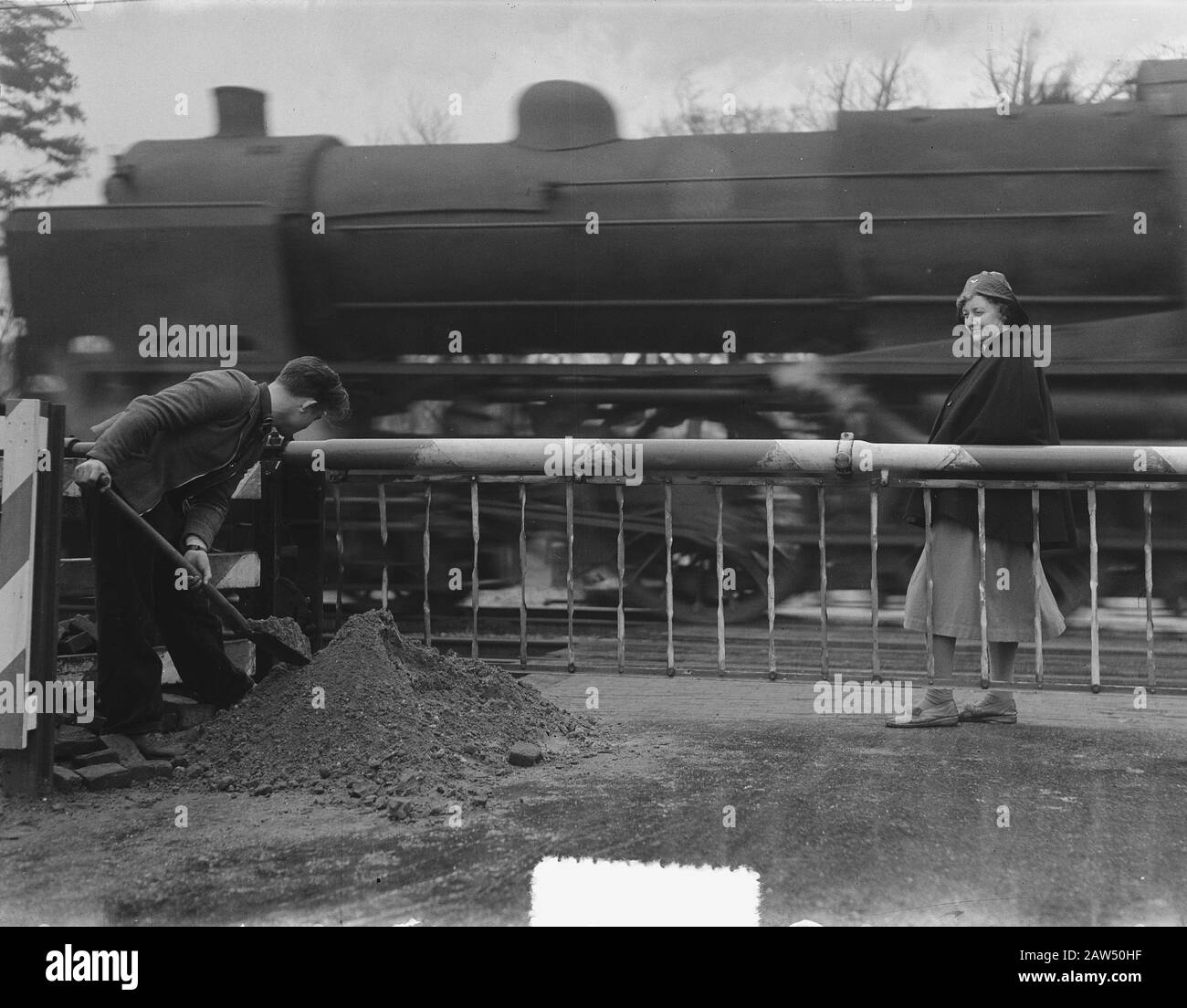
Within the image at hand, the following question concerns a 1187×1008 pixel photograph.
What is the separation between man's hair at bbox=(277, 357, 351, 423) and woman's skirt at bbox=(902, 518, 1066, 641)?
220 cm

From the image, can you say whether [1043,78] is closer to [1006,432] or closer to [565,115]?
[565,115]

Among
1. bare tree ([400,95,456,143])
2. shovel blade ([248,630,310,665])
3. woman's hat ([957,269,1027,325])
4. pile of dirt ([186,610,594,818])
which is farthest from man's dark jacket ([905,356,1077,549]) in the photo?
bare tree ([400,95,456,143])

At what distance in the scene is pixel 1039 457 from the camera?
405cm

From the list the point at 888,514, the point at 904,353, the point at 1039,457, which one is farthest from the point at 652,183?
the point at 1039,457

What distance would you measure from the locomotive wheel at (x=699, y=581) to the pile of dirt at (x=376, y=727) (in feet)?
13.0

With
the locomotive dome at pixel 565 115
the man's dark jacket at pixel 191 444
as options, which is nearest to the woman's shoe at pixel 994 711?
the man's dark jacket at pixel 191 444

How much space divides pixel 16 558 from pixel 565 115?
5336 mm

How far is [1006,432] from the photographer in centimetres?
425

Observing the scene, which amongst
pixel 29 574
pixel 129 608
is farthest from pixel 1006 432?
pixel 29 574

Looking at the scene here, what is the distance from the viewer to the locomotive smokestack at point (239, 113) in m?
8.10

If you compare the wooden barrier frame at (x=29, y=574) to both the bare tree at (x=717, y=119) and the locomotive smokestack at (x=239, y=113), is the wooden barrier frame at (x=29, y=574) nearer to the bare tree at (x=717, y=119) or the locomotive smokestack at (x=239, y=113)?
the bare tree at (x=717, y=119)
